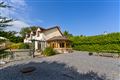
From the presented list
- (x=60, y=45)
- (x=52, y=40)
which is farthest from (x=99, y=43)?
(x=52, y=40)

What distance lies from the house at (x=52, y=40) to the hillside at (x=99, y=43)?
348 centimetres

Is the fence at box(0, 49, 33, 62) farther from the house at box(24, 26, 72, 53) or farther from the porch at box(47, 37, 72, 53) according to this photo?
the porch at box(47, 37, 72, 53)

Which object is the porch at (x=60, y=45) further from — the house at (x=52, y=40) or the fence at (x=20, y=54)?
the fence at (x=20, y=54)

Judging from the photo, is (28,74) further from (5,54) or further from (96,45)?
(96,45)

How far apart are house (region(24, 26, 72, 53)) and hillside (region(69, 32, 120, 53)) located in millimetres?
3481

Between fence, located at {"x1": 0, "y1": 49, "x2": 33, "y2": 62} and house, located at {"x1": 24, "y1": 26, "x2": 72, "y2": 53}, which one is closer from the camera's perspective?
fence, located at {"x1": 0, "y1": 49, "x2": 33, "y2": 62}

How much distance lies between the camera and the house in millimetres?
37906

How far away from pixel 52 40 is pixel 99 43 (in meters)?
10.1

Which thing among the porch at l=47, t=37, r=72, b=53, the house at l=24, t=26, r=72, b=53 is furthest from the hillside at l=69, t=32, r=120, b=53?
the porch at l=47, t=37, r=72, b=53

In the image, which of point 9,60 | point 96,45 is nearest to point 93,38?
point 96,45

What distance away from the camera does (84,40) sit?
40.8 meters

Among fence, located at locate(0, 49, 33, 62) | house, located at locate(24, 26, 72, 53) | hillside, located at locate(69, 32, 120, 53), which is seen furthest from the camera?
house, located at locate(24, 26, 72, 53)

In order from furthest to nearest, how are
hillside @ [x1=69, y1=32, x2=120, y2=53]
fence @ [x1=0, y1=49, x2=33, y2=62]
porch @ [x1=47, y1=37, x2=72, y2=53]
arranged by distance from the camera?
porch @ [x1=47, y1=37, x2=72, y2=53] → hillside @ [x1=69, y1=32, x2=120, y2=53] → fence @ [x1=0, y1=49, x2=33, y2=62]

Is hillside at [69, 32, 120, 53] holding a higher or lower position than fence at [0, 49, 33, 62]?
higher
